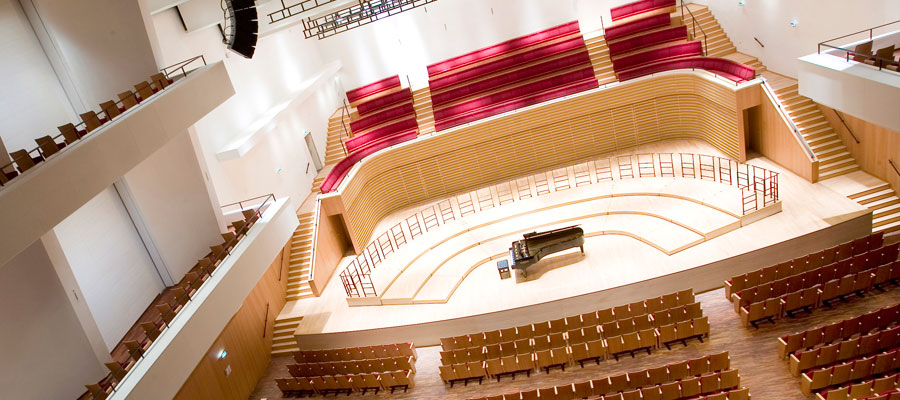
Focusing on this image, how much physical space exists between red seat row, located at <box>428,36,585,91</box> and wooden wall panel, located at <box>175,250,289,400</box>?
6.60 meters

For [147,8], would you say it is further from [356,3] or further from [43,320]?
[43,320]

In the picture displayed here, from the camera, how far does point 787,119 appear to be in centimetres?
1194

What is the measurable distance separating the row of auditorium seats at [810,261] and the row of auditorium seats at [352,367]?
5.39m

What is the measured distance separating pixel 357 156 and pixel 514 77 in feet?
15.3

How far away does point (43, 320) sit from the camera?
8344 mm

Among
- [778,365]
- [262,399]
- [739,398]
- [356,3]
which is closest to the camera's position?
[739,398]

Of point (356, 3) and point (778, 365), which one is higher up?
point (356, 3)

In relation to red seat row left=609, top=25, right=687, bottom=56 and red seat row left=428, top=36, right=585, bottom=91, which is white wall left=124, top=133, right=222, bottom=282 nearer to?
red seat row left=428, top=36, right=585, bottom=91

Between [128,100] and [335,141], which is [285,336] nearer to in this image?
[128,100]

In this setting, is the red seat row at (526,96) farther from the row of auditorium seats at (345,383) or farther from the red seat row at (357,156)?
the row of auditorium seats at (345,383)

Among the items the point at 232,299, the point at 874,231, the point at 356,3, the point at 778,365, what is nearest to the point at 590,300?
the point at 778,365

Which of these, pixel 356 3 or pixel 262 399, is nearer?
pixel 262 399

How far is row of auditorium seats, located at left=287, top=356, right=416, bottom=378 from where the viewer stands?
33.6 feet

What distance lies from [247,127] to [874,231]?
1201 cm
